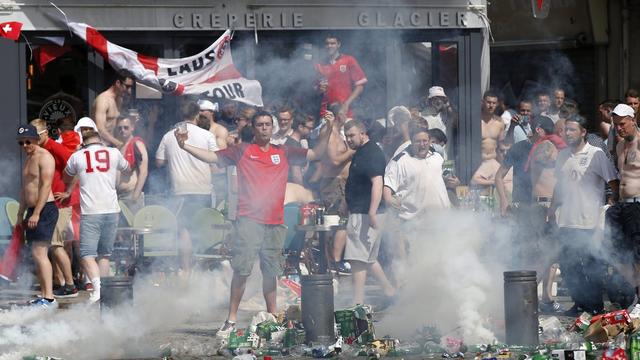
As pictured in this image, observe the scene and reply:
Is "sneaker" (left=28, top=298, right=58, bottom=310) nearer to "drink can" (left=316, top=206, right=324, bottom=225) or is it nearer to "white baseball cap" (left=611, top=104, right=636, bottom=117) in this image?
"drink can" (left=316, top=206, right=324, bottom=225)

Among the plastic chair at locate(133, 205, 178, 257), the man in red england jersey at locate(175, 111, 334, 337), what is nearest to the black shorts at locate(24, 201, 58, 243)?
the plastic chair at locate(133, 205, 178, 257)

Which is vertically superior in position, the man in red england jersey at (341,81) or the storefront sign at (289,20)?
the storefront sign at (289,20)

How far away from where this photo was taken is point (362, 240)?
11727 mm

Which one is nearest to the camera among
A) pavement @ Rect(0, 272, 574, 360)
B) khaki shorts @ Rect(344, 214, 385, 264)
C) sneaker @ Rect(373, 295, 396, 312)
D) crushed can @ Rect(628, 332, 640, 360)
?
crushed can @ Rect(628, 332, 640, 360)

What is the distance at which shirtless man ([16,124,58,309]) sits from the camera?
11.8 metres

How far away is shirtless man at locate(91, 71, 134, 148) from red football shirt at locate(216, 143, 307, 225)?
3.28 m

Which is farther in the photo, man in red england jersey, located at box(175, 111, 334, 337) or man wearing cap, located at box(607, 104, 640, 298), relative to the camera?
man wearing cap, located at box(607, 104, 640, 298)

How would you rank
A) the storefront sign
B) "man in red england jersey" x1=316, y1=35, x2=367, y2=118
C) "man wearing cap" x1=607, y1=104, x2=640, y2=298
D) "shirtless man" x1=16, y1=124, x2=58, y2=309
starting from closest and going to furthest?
"man wearing cap" x1=607, y1=104, x2=640, y2=298, "shirtless man" x1=16, y1=124, x2=58, y2=309, "man in red england jersey" x1=316, y1=35, x2=367, y2=118, the storefront sign

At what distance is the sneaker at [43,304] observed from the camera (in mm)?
11500

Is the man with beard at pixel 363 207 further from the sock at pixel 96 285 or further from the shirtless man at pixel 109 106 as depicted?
the shirtless man at pixel 109 106

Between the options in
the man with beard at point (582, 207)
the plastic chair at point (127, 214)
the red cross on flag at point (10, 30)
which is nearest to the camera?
the man with beard at point (582, 207)

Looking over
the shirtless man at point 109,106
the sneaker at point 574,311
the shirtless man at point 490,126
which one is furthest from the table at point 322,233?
the shirtless man at point 490,126

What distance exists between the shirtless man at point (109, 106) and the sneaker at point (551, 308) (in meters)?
4.80

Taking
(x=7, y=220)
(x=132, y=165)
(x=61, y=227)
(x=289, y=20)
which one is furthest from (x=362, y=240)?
(x=289, y=20)
